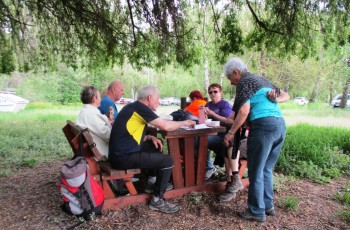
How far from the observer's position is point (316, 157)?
17.4 feet

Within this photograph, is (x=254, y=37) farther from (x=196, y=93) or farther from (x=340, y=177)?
(x=340, y=177)

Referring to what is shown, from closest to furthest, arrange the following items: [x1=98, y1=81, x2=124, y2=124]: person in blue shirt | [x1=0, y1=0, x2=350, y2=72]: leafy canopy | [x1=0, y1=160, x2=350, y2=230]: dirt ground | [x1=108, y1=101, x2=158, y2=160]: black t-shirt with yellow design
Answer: [x1=0, y1=160, x2=350, y2=230]: dirt ground < [x1=108, y1=101, x2=158, y2=160]: black t-shirt with yellow design < [x1=98, y1=81, x2=124, y2=124]: person in blue shirt < [x1=0, y1=0, x2=350, y2=72]: leafy canopy

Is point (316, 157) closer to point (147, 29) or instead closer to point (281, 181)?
point (281, 181)

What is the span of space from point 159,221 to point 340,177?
332 cm

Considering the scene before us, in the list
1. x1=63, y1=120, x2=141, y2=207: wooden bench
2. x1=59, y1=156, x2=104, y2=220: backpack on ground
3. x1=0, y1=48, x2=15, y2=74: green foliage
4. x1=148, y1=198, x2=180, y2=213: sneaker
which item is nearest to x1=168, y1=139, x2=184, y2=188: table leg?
x1=148, y1=198, x2=180, y2=213: sneaker

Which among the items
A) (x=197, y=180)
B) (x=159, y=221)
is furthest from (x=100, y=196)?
(x=197, y=180)

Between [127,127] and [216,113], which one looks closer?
[127,127]

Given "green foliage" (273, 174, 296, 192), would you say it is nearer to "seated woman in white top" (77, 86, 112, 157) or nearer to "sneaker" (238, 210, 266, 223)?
"sneaker" (238, 210, 266, 223)

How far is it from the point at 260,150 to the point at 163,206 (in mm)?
1260

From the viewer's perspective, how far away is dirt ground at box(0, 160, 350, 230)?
3.07 m

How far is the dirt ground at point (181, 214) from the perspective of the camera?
121 inches

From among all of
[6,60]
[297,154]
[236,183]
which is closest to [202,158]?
[236,183]

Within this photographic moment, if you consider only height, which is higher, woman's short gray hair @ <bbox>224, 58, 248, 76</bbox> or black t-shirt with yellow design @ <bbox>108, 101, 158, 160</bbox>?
woman's short gray hair @ <bbox>224, 58, 248, 76</bbox>

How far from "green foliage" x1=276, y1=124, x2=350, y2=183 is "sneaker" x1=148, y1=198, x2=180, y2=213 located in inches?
94.2
